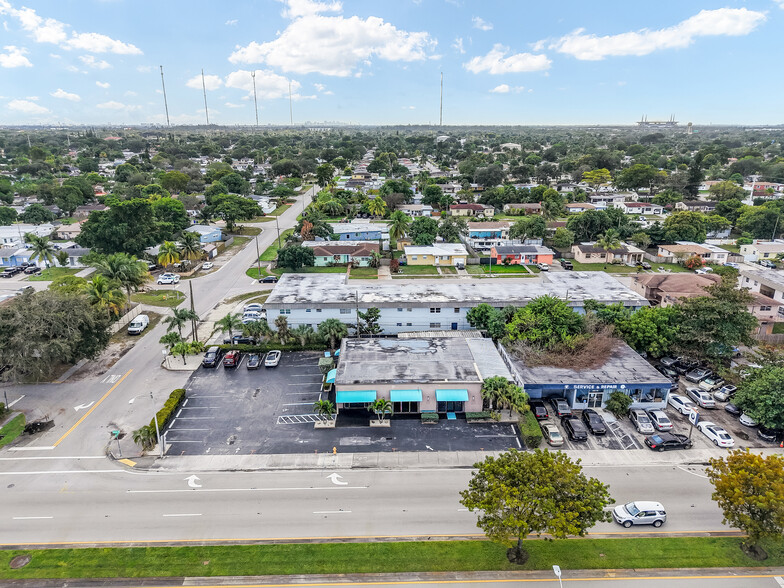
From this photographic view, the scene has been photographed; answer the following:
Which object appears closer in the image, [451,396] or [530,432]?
[530,432]

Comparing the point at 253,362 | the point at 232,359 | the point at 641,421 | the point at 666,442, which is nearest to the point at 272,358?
the point at 253,362

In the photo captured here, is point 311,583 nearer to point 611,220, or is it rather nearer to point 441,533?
point 441,533

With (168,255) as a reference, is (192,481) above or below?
below

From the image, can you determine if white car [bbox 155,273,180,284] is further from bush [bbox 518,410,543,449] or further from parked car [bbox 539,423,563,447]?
parked car [bbox 539,423,563,447]

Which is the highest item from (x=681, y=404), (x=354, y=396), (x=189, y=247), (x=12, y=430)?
(x=189, y=247)

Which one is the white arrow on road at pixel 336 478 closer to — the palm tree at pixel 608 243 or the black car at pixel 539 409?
the black car at pixel 539 409

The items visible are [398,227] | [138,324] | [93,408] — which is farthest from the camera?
[398,227]

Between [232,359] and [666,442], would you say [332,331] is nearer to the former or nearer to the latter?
[232,359]
